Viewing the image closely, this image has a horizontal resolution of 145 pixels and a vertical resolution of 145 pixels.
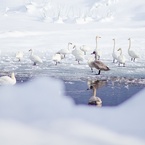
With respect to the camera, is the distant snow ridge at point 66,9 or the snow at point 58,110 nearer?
the snow at point 58,110

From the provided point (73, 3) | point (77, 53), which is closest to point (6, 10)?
point (73, 3)

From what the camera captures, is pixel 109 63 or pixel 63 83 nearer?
pixel 63 83

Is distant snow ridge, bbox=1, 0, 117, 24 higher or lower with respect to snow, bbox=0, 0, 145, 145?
higher

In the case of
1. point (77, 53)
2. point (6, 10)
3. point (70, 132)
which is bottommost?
point (70, 132)

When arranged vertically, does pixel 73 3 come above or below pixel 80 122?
above

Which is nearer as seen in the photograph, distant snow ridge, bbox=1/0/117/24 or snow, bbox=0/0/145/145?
snow, bbox=0/0/145/145

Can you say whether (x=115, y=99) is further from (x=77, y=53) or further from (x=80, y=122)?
(x=77, y=53)

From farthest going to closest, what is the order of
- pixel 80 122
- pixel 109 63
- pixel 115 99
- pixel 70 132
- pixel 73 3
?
pixel 73 3
pixel 109 63
pixel 115 99
pixel 80 122
pixel 70 132

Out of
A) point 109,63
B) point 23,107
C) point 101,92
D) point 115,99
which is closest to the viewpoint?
point 23,107

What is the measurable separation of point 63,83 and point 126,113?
3.79 meters

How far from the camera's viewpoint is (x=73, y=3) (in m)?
59.6

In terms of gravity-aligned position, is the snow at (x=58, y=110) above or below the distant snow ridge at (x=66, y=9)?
below

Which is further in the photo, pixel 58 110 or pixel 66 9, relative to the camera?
pixel 66 9

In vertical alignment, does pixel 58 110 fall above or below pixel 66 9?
below
